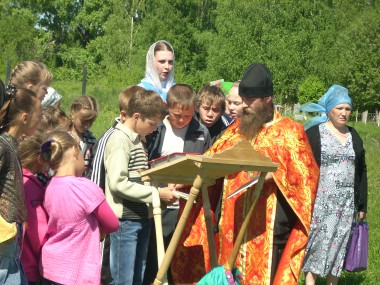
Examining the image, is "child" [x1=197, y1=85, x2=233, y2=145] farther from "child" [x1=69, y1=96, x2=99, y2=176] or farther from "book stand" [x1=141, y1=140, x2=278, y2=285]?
"book stand" [x1=141, y1=140, x2=278, y2=285]

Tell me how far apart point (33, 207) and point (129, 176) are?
0.97m

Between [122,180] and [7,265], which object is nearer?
[7,265]

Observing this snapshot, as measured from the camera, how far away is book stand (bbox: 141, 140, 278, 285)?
4.37m

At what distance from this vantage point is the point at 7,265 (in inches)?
161

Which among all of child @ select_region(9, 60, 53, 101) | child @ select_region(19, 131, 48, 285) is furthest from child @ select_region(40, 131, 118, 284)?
child @ select_region(9, 60, 53, 101)

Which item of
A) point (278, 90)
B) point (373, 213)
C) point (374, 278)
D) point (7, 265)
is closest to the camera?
point (7, 265)

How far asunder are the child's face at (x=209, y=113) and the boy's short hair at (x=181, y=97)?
22.5 inches

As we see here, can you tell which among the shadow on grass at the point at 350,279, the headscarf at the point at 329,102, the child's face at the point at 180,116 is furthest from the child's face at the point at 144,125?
the shadow on grass at the point at 350,279

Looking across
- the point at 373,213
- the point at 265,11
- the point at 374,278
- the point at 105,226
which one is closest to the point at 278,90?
the point at 265,11

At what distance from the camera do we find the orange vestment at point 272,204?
17.1ft

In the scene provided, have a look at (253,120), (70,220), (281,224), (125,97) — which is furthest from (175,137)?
(70,220)

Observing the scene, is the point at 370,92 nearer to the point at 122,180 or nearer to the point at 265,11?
the point at 265,11

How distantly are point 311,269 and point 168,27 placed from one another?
46.5 meters

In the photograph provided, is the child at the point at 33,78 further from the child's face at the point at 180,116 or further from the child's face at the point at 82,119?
the child's face at the point at 82,119
